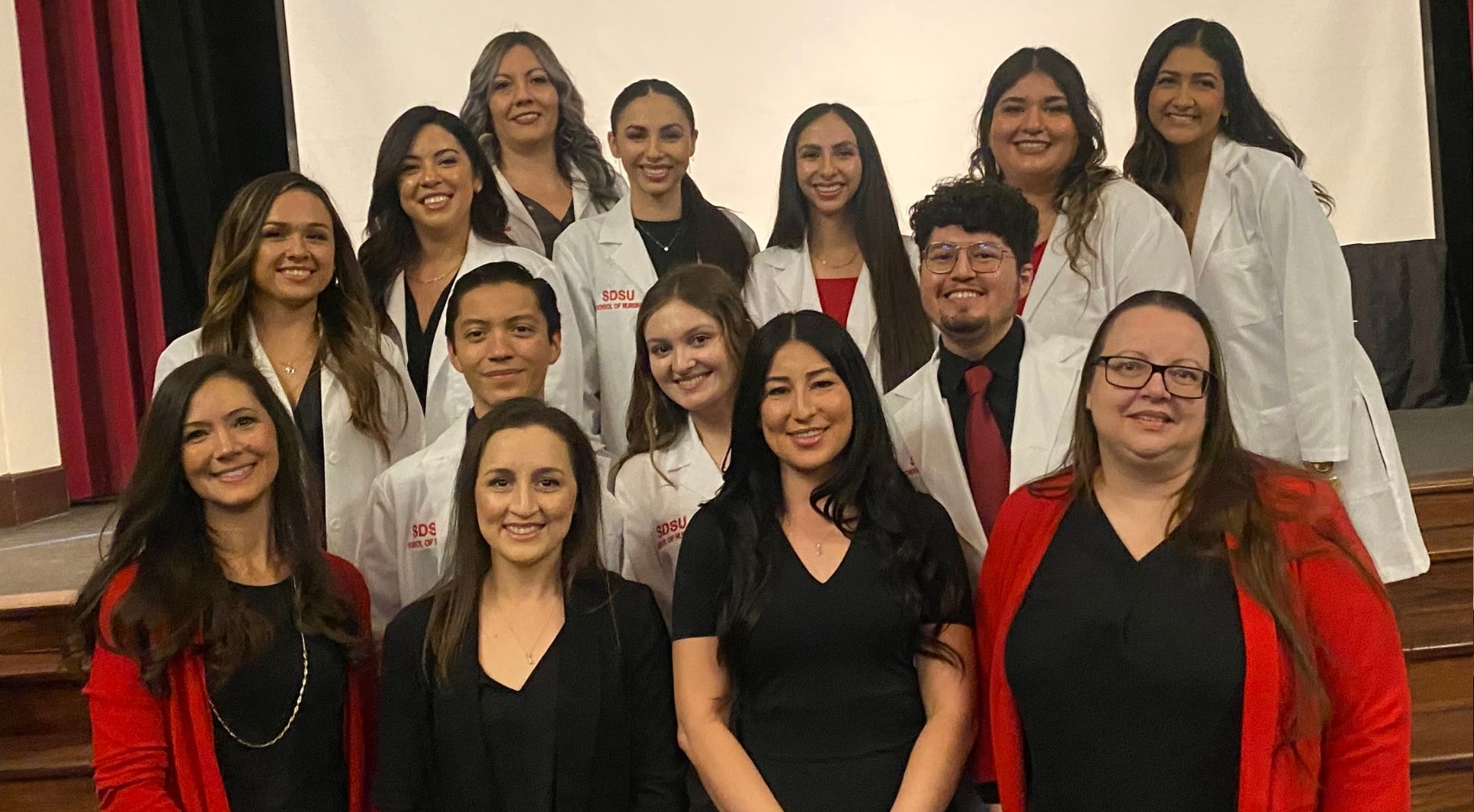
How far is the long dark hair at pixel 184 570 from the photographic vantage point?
165cm

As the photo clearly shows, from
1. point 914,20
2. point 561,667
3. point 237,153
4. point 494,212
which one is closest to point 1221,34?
point 914,20

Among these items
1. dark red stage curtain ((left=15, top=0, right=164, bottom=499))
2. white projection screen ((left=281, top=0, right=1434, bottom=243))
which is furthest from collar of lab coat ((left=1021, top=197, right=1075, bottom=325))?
dark red stage curtain ((left=15, top=0, right=164, bottom=499))

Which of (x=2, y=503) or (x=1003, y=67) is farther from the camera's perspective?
(x=2, y=503)

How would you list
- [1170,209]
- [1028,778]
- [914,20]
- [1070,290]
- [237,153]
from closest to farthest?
[1028,778], [1070,290], [1170,209], [914,20], [237,153]

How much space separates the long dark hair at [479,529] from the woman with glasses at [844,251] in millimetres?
926

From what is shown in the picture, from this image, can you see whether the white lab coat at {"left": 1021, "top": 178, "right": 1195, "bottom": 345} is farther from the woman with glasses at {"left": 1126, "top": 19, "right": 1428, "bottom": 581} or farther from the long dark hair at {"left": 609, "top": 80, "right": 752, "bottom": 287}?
the long dark hair at {"left": 609, "top": 80, "right": 752, "bottom": 287}

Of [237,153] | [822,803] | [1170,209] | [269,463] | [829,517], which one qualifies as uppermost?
[237,153]

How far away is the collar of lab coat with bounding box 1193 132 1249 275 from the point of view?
8.68 ft

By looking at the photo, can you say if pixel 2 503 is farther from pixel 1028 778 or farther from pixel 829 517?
pixel 1028 778

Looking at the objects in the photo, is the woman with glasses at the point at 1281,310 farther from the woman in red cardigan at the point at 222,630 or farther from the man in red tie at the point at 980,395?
the woman in red cardigan at the point at 222,630

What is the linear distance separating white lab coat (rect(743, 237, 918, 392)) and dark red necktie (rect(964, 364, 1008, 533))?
35 centimetres

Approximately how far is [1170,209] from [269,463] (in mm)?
2055

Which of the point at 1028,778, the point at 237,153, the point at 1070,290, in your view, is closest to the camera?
the point at 1028,778

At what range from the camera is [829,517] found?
1736 millimetres
